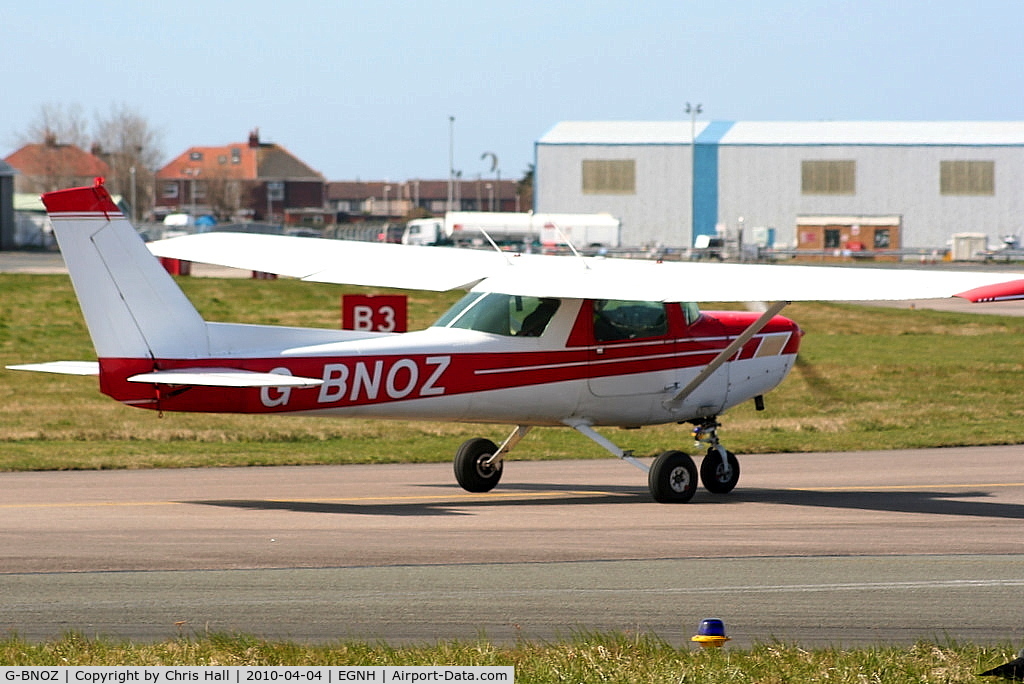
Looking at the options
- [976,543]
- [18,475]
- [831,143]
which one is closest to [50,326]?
[18,475]

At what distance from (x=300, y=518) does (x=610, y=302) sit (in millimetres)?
3750

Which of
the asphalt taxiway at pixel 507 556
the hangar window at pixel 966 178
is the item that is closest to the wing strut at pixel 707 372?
the asphalt taxiway at pixel 507 556

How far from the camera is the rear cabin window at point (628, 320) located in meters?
14.2

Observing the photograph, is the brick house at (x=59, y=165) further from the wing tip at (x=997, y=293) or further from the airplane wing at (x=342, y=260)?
the wing tip at (x=997, y=293)

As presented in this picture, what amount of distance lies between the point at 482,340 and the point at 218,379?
2780mm

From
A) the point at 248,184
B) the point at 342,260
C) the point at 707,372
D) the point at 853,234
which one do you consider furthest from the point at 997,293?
the point at 248,184

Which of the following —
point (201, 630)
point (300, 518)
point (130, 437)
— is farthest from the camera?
point (130, 437)

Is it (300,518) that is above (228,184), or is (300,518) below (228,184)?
below

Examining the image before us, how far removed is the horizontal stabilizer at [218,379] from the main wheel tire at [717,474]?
14.6 feet

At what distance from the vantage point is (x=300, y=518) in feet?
41.9

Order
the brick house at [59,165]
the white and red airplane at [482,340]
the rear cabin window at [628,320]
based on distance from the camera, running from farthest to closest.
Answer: the brick house at [59,165]
the rear cabin window at [628,320]
the white and red airplane at [482,340]

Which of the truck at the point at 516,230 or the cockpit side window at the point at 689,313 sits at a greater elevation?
the truck at the point at 516,230

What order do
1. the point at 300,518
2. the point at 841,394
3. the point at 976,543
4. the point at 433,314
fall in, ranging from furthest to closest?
1. the point at 433,314
2. the point at 841,394
3. the point at 300,518
4. the point at 976,543

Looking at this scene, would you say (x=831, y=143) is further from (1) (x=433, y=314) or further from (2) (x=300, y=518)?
(2) (x=300, y=518)
